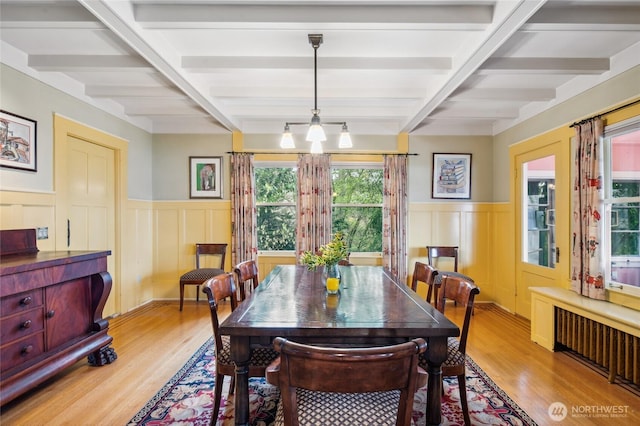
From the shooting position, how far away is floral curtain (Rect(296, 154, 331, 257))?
4.97 meters

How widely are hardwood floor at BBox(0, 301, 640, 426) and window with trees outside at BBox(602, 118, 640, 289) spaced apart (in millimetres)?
895

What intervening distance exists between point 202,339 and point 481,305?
3830 millimetres

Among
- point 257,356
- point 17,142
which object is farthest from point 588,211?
point 17,142

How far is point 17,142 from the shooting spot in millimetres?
2947

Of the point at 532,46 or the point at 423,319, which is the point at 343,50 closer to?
the point at 532,46

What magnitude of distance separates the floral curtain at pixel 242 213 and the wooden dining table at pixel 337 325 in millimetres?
2836

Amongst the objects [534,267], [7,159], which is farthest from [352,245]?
[7,159]

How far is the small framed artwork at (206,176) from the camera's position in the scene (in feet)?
16.8

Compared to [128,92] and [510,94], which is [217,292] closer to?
[128,92]

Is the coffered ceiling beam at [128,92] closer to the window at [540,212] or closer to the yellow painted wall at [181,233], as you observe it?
the yellow painted wall at [181,233]

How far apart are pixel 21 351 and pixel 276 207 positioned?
3.43 metres

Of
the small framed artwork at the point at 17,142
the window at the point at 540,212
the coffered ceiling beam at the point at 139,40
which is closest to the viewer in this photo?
the coffered ceiling beam at the point at 139,40

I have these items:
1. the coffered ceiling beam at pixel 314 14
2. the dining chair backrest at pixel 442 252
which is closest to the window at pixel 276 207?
the dining chair backrest at pixel 442 252

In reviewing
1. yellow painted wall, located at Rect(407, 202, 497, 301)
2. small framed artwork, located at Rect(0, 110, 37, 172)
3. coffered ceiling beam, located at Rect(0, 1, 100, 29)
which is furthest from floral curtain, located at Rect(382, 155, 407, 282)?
small framed artwork, located at Rect(0, 110, 37, 172)
